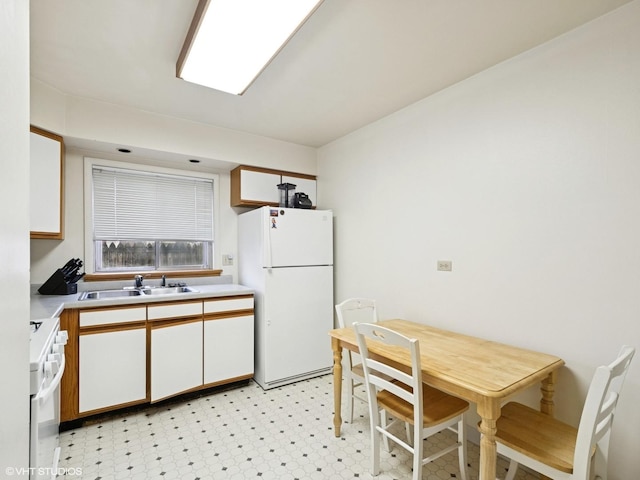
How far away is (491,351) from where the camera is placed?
1.85m

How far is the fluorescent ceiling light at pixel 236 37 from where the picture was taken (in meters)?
1.46

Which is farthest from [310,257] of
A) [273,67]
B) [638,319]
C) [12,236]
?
[12,236]

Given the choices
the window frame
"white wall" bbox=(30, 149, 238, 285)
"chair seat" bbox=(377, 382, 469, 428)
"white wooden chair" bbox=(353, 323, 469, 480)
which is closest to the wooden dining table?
"white wooden chair" bbox=(353, 323, 469, 480)

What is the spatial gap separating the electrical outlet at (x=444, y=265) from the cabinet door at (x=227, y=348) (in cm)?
180

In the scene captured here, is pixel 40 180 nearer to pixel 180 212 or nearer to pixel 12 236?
pixel 180 212

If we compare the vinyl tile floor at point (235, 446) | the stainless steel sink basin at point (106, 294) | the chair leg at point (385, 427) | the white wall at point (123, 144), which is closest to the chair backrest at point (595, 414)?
the vinyl tile floor at point (235, 446)

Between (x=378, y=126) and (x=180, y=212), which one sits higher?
(x=378, y=126)

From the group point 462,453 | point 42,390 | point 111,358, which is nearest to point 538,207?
point 462,453

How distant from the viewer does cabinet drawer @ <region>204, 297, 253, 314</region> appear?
282cm

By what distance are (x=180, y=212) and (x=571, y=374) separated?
3.46 metres

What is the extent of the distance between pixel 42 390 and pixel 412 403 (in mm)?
1651

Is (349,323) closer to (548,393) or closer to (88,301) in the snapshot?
(548,393)

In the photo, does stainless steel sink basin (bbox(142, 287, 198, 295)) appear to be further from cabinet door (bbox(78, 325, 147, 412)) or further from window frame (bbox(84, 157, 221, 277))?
cabinet door (bbox(78, 325, 147, 412))

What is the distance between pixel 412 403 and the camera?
1.63 m
